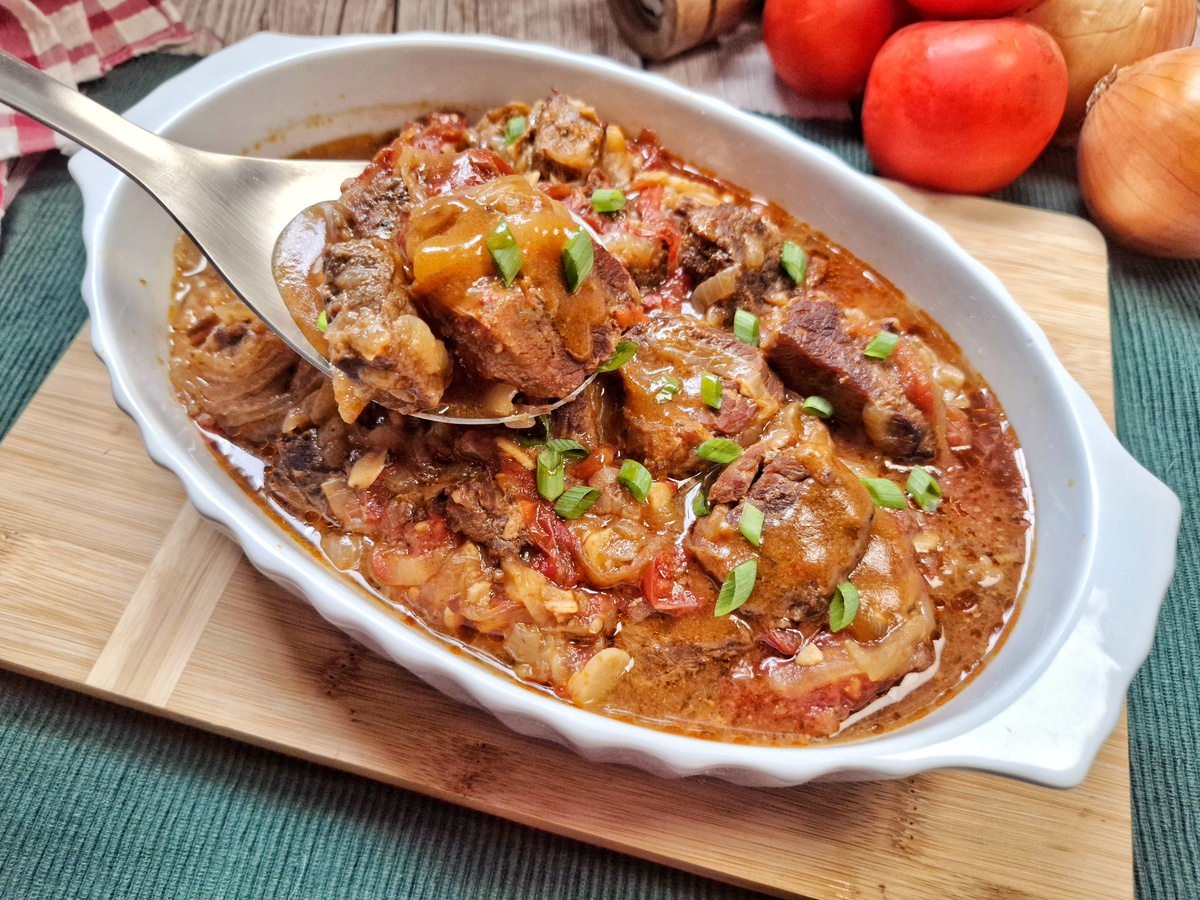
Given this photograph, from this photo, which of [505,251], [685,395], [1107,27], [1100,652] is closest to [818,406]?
[685,395]

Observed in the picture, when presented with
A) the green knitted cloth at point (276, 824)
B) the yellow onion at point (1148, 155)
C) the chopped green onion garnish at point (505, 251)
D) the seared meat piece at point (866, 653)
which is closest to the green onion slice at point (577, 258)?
the chopped green onion garnish at point (505, 251)

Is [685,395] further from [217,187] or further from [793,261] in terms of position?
[217,187]

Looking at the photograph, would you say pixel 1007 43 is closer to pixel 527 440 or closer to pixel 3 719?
pixel 527 440

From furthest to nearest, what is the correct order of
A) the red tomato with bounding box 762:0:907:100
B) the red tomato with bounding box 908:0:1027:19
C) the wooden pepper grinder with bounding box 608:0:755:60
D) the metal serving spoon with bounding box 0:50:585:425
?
the wooden pepper grinder with bounding box 608:0:755:60 → the red tomato with bounding box 762:0:907:100 → the red tomato with bounding box 908:0:1027:19 → the metal serving spoon with bounding box 0:50:585:425

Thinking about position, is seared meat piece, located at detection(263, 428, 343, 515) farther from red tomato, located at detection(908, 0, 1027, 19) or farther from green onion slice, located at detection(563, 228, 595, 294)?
red tomato, located at detection(908, 0, 1027, 19)

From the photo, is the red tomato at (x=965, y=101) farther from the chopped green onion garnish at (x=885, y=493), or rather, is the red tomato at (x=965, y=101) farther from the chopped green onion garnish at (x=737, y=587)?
the chopped green onion garnish at (x=737, y=587)

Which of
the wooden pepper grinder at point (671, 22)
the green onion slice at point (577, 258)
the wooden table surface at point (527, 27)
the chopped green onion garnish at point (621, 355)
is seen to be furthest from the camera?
the wooden table surface at point (527, 27)

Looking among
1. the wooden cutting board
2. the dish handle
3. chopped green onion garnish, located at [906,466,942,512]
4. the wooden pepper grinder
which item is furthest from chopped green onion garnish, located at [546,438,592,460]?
the wooden pepper grinder

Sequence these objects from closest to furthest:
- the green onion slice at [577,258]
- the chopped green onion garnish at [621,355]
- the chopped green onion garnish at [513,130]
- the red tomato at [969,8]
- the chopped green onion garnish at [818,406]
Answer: the green onion slice at [577,258] → the chopped green onion garnish at [621,355] → the chopped green onion garnish at [818,406] → the chopped green onion garnish at [513,130] → the red tomato at [969,8]
